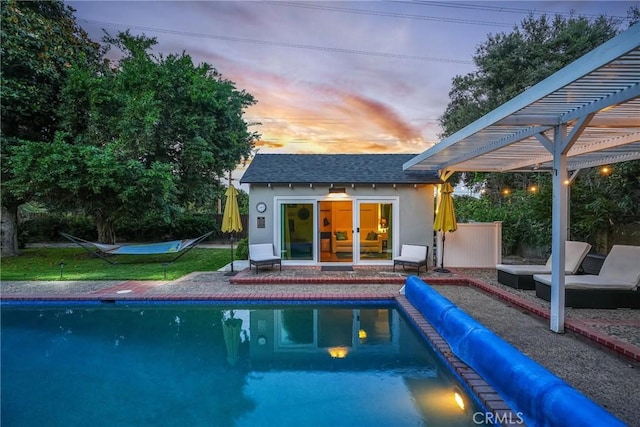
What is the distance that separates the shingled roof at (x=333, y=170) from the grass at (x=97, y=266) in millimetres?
3289

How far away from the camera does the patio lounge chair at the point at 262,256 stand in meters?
9.20

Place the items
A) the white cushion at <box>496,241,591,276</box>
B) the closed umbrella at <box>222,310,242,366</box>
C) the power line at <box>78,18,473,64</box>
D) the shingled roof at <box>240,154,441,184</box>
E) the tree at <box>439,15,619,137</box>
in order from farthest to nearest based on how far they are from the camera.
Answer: the tree at <box>439,15,619,137</box>, the power line at <box>78,18,473,64</box>, the shingled roof at <box>240,154,441,184</box>, the white cushion at <box>496,241,591,276</box>, the closed umbrella at <box>222,310,242,366</box>

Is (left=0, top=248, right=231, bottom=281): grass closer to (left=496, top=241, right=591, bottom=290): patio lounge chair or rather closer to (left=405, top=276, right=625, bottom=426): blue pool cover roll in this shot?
(left=405, top=276, right=625, bottom=426): blue pool cover roll

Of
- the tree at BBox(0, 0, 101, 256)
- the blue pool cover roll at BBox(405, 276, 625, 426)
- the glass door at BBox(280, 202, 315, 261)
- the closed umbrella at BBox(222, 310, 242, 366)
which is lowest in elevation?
the closed umbrella at BBox(222, 310, 242, 366)

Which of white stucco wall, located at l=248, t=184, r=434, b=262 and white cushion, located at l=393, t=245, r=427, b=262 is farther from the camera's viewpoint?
white stucco wall, located at l=248, t=184, r=434, b=262

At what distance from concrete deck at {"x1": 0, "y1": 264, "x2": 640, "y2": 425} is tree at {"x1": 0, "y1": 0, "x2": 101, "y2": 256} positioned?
634 centimetres

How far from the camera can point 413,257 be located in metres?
9.34

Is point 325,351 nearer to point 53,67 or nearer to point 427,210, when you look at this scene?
point 427,210

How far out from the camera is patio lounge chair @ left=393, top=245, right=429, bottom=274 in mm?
9047

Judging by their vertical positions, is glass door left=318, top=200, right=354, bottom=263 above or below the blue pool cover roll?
above

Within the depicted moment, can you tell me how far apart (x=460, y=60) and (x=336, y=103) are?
753 centimetres

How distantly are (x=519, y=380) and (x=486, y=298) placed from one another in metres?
4.40

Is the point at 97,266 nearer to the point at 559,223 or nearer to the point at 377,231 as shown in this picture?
the point at 377,231

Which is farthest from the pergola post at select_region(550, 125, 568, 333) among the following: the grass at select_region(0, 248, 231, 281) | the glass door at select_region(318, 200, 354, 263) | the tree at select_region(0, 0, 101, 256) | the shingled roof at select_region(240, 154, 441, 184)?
the tree at select_region(0, 0, 101, 256)
